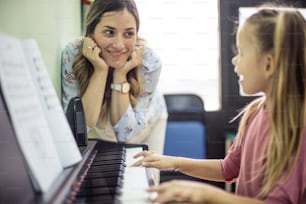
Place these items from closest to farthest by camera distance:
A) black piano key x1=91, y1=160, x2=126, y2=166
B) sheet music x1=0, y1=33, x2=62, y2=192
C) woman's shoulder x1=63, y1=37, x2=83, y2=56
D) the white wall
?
sheet music x1=0, y1=33, x2=62, y2=192, the white wall, black piano key x1=91, y1=160, x2=126, y2=166, woman's shoulder x1=63, y1=37, x2=83, y2=56

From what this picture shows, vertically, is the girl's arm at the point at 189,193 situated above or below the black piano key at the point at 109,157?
above

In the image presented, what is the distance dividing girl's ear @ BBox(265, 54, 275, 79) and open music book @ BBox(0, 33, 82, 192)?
28cm

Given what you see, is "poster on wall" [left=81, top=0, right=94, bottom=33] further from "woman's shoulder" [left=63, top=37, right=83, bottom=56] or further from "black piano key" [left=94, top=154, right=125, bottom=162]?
"black piano key" [left=94, top=154, right=125, bottom=162]

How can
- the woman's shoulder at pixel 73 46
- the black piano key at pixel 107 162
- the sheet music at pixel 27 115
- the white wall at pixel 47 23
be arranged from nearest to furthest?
the sheet music at pixel 27 115 < the white wall at pixel 47 23 < the black piano key at pixel 107 162 < the woman's shoulder at pixel 73 46

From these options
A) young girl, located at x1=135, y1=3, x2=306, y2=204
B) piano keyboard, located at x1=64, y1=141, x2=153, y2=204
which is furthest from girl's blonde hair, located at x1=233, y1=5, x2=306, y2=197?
piano keyboard, located at x1=64, y1=141, x2=153, y2=204

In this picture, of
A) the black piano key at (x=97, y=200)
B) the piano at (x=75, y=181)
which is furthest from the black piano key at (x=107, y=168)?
the black piano key at (x=97, y=200)

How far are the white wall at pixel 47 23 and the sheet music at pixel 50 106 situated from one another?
3cm

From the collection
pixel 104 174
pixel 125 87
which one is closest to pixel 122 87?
pixel 125 87

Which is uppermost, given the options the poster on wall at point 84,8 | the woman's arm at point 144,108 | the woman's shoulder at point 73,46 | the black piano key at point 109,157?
the poster on wall at point 84,8

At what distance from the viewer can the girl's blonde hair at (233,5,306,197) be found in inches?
19.9

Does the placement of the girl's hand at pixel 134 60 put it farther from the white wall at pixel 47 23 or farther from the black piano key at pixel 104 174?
the black piano key at pixel 104 174

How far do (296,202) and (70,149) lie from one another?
30 centimetres

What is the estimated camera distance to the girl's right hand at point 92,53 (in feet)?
2.45

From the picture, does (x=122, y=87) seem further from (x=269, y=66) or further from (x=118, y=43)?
(x=269, y=66)
